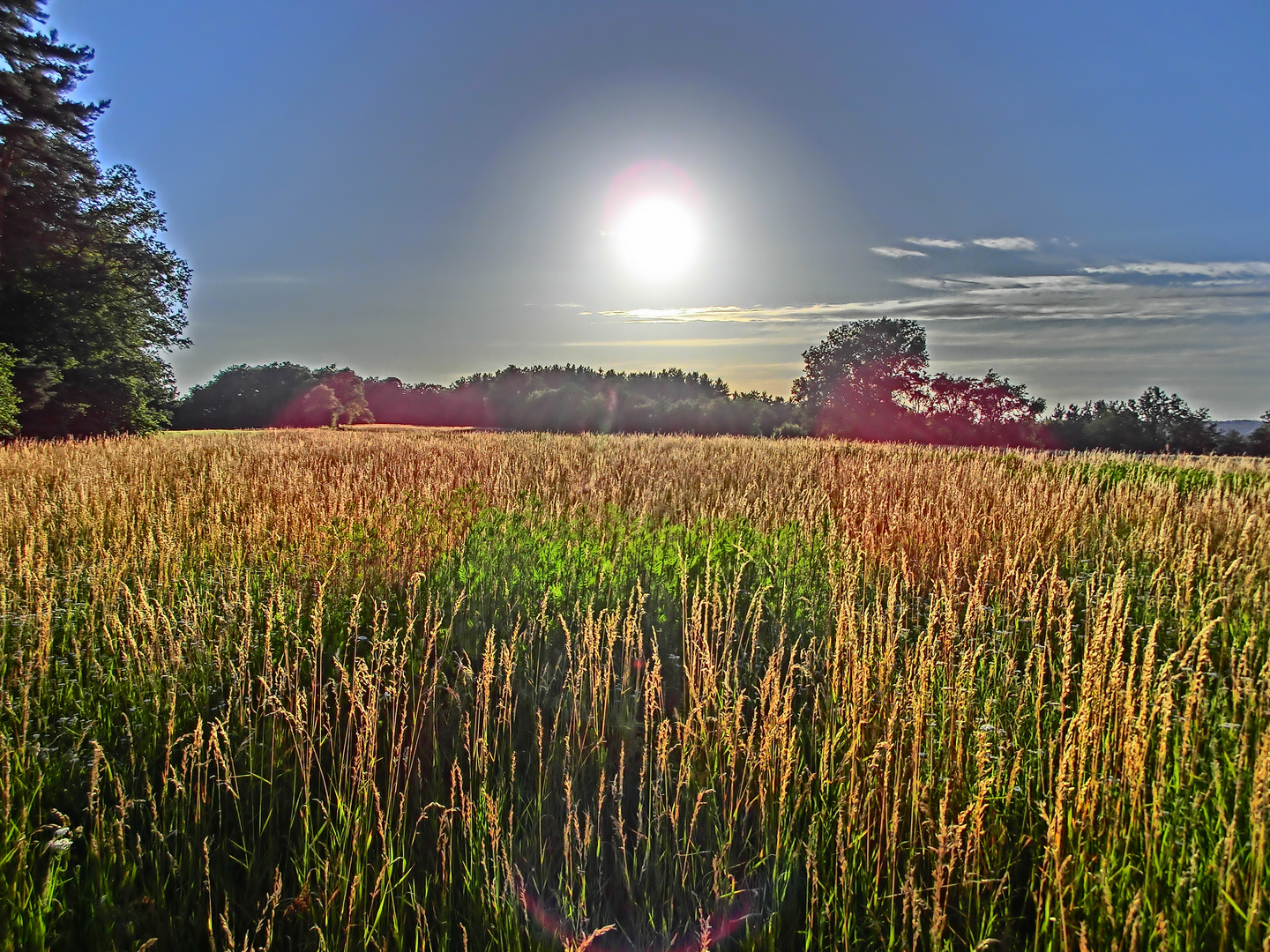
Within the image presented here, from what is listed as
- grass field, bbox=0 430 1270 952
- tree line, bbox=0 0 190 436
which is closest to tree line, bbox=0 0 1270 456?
tree line, bbox=0 0 190 436

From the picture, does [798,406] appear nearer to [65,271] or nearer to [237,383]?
[65,271]

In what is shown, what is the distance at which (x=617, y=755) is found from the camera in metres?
2.92

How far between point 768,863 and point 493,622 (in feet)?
7.87

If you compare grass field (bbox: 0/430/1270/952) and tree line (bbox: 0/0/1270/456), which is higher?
tree line (bbox: 0/0/1270/456)

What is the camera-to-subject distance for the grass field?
76.0 inches

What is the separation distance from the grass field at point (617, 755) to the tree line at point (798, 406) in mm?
35998

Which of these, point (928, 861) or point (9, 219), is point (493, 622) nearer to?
point (928, 861)

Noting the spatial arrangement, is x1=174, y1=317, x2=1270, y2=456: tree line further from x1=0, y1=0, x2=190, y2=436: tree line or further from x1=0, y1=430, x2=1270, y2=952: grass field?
x1=0, y1=430, x2=1270, y2=952: grass field

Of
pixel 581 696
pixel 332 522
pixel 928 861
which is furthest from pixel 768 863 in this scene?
pixel 332 522

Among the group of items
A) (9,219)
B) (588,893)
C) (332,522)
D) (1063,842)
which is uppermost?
(9,219)

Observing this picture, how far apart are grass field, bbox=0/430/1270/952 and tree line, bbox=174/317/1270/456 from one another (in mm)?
35998

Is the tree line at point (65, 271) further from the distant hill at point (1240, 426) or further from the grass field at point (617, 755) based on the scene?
the distant hill at point (1240, 426)

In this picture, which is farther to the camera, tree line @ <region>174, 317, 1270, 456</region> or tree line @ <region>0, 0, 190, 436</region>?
tree line @ <region>174, 317, 1270, 456</region>

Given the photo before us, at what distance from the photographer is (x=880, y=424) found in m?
48.1
